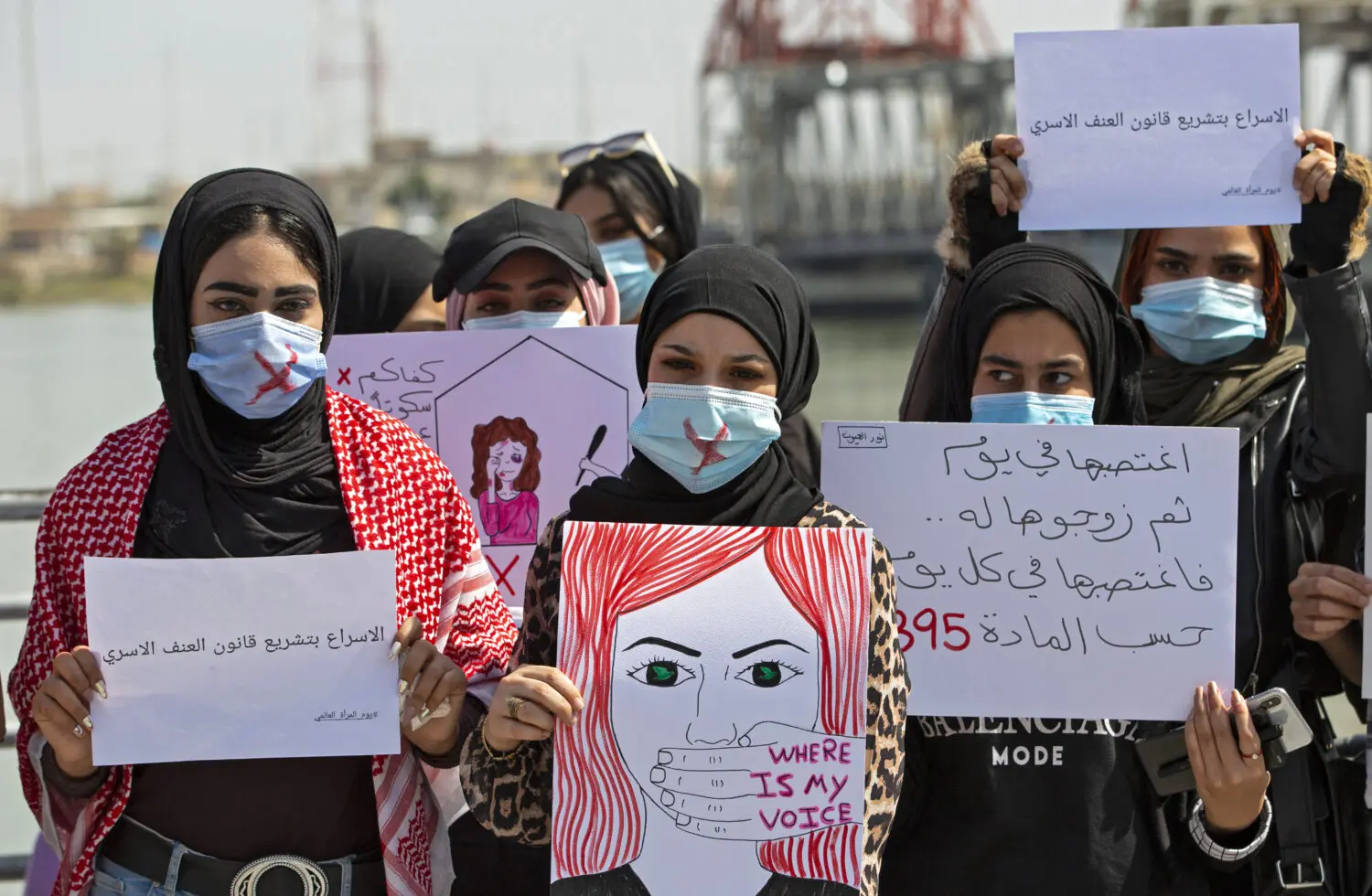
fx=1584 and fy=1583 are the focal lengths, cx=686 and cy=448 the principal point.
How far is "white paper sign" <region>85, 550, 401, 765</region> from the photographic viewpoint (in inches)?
97.8

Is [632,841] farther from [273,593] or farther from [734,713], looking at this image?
[273,593]

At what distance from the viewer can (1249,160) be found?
3.14m

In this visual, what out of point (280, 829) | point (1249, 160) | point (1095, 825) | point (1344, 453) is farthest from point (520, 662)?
point (1249, 160)

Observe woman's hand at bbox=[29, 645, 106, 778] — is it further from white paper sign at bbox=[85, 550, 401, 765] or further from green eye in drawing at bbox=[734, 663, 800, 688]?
green eye in drawing at bbox=[734, 663, 800, 688]

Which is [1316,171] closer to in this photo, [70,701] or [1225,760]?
[1225,760]

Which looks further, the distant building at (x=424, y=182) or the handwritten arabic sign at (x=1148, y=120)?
the distant building at (x=424, y=182)

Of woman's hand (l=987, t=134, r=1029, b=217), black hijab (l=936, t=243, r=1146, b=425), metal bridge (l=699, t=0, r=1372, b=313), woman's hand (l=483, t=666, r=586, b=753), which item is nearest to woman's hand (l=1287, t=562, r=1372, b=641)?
black hijab (l=936, t=243, r=1146, b=425)

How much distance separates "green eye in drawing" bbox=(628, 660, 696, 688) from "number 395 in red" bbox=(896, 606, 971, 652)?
538mm

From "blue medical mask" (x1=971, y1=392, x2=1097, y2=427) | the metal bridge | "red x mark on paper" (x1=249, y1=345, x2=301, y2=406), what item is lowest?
"blue medical mask" (x1=971, y1=392, x2=1097, y2=427)

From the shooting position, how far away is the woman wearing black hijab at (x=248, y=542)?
8.29 ft

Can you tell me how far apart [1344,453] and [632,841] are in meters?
1.53

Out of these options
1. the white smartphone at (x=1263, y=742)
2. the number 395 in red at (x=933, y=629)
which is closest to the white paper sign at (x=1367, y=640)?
the white smartphone at (x=1263, y=742)

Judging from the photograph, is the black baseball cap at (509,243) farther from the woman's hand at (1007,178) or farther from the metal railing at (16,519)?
the metal railing at (16,519)

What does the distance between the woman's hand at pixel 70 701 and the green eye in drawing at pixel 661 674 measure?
853 mm
